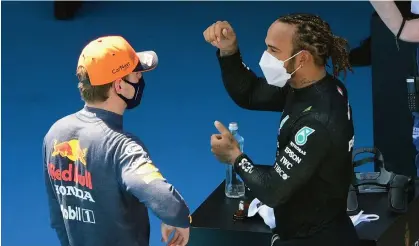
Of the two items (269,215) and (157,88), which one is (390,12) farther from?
(157,88)

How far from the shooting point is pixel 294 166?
→ 3.15 meters

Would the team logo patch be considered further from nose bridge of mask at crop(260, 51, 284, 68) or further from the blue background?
the blue background

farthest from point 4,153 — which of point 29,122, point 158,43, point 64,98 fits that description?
point 158,43

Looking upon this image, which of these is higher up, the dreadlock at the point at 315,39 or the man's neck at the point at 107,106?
the dreadlock at the point at 315,39

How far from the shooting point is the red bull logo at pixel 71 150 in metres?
3.13

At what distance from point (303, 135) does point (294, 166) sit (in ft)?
0.39

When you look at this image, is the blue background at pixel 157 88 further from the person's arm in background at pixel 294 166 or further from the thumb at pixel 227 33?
the person's arm in background at pixel 294 166

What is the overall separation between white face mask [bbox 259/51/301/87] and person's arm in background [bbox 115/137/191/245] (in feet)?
2.00

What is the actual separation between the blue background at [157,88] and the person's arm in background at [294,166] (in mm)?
2174

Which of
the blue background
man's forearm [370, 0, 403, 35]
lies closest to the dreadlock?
man's forearm [370, 0, 403, 35]

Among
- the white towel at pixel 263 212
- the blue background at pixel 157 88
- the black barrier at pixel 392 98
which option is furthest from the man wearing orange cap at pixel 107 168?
the black barrier at pixel 392 98

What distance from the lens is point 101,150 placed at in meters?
3.11

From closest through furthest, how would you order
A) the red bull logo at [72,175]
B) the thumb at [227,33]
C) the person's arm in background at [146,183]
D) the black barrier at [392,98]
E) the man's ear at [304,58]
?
the person's arm in background at [146,183] → the red bull logo at [72,175] → the man's ear at [304,58] → the thumb at [227,33] → the black barrier at [392,98]

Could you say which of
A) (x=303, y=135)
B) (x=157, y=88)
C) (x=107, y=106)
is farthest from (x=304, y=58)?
(x=157, y=88)
